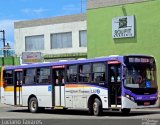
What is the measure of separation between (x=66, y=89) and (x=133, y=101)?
15.2 ft

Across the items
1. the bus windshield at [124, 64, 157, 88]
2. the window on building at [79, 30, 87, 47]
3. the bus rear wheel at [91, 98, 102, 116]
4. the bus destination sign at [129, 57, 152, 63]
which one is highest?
the window on building at [79, 30, 87, 47]

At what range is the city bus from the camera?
21.9 meters

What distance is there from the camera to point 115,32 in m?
37.8

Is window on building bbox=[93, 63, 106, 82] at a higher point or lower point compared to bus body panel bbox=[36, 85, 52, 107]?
higher

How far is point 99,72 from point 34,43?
29088 mm

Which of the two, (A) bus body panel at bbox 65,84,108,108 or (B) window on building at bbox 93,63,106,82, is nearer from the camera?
(A) bus body panel at bbox 65,84,108,108

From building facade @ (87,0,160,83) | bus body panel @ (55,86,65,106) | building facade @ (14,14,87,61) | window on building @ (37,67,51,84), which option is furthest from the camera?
building facade @ (14,14,87,61)

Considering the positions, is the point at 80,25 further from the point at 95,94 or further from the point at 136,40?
the point at 95,94

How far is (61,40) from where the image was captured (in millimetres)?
48938

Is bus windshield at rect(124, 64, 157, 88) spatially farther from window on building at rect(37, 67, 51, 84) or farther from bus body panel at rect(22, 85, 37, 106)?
bus body panel at rect(22, 85, 37, 106)

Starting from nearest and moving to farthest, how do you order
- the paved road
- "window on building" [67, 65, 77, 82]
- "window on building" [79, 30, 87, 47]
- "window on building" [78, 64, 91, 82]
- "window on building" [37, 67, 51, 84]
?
the paved road → "window on building" [78, 64, 91, 82] → "window on building" [67, 65, 77, 82] → "window on building" [37, 67, 51, 84] → "window on building" [79, 30, 87, 47]

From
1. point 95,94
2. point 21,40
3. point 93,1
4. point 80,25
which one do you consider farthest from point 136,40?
point 21,40

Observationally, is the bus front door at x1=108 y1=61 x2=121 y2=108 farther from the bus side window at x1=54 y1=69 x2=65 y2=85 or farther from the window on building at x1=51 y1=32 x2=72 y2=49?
the window on building at x1=51 y1=32 x2=72 y2=49

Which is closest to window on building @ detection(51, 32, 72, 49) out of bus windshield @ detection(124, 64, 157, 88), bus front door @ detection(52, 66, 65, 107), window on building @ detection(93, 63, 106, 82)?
bus front door @ detection(52, 66, 65, 107)
